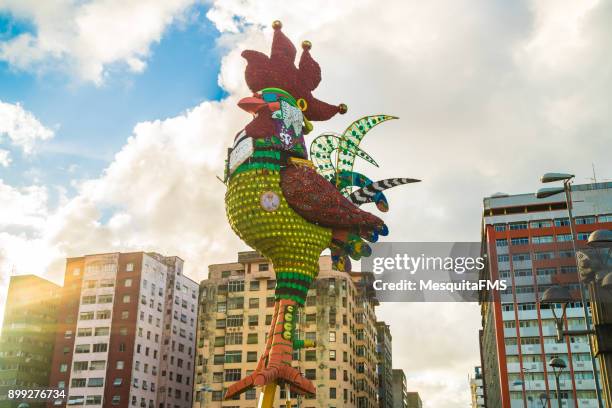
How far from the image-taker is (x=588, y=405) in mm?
60312

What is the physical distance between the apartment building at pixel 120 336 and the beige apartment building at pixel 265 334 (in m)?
7.67

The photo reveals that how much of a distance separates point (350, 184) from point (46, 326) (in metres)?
61.8

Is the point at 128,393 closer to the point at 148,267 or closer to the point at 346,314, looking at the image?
the point at 148,267

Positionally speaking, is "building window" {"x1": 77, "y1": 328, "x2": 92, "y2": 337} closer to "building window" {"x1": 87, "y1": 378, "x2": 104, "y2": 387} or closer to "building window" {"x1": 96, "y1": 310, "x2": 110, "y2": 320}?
"building window" {"x1": 96, "y1": 310, "x2": 110, "y2": 320}

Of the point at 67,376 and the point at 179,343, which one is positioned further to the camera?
the point at 179,343

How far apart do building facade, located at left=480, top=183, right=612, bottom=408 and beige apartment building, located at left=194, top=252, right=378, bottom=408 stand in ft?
47.1

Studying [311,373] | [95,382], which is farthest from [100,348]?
[311,373]

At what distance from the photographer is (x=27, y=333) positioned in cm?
7712

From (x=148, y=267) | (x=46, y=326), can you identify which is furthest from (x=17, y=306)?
(x=148, y=267)

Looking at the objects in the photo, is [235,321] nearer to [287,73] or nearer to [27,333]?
[27,333]

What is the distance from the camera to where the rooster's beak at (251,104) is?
86.2 ft

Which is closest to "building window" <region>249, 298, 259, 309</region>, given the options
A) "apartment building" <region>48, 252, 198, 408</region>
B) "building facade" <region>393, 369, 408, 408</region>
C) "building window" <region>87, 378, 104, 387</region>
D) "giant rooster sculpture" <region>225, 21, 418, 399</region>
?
"apartment building" <region>48, 252, 198, 408</region>

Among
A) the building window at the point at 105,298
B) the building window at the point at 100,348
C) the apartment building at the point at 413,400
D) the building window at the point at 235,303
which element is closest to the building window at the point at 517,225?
the building window at the point at 235,303

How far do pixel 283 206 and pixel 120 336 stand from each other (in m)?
47.3
